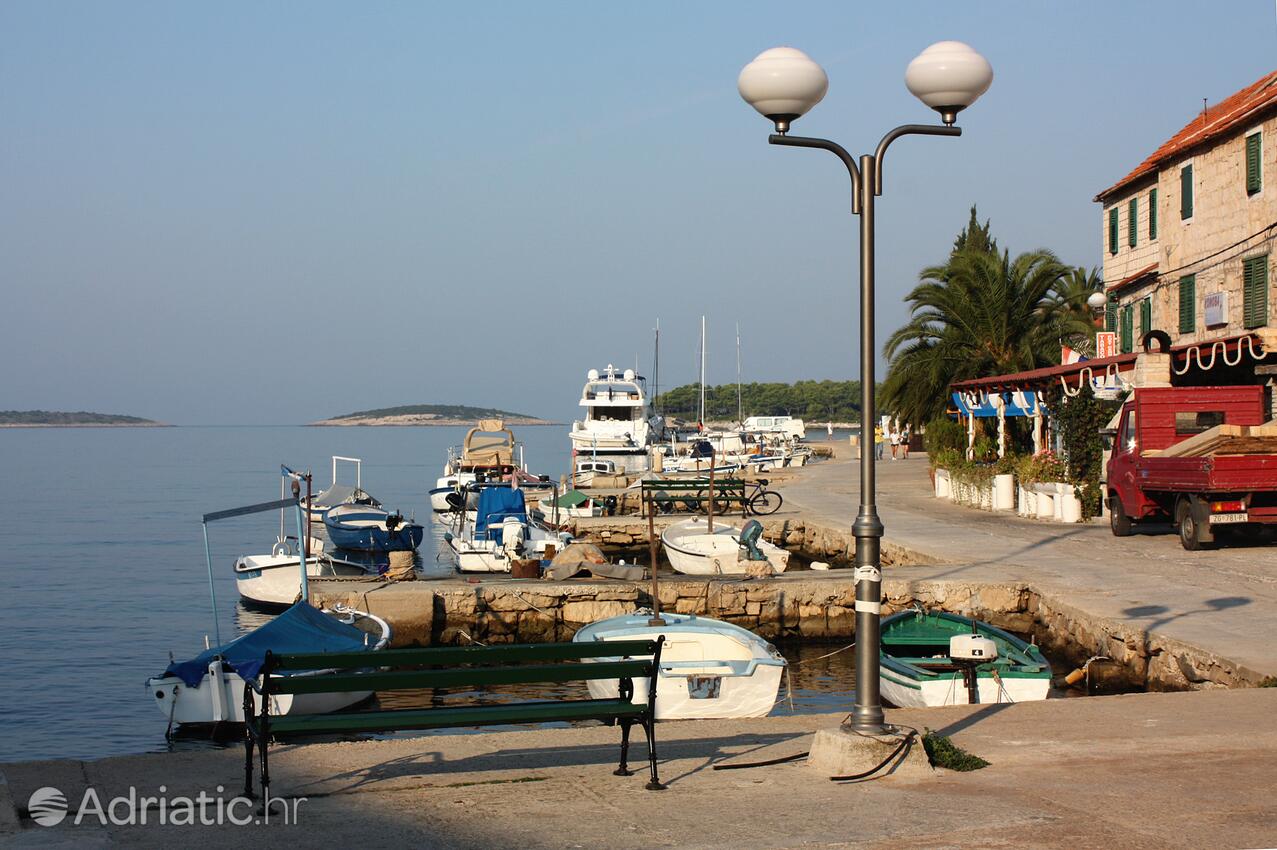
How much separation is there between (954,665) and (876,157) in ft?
19.1

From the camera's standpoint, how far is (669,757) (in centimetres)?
793

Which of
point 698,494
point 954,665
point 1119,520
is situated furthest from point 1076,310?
point 954,665

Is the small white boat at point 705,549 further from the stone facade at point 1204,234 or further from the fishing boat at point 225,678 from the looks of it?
the fishing boat at point 225,678

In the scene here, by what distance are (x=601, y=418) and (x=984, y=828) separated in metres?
55.7

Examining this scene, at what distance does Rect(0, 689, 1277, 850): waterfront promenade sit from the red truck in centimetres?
1130

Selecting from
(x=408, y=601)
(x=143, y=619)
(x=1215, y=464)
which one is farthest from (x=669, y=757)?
(x=143, y=619)

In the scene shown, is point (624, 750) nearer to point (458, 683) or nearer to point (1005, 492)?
point (458, 683)

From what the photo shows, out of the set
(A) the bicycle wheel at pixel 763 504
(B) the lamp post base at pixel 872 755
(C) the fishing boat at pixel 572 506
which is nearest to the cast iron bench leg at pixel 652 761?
(B) the lamp post base at pixel 872 755

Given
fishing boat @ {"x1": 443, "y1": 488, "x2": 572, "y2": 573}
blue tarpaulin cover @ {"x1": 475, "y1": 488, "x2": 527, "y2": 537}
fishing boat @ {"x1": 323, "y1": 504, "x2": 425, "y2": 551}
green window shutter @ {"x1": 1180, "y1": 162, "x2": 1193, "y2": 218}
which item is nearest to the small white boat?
fishing boat @ {"x1": 443, "y1": 488, "x2": 572, "y2": 573}

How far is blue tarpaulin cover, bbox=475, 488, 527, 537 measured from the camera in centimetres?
2827

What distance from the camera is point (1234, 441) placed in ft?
64.0

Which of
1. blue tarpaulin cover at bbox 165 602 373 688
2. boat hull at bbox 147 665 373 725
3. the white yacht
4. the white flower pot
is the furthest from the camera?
the white yacht

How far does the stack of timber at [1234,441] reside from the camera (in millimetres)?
19438

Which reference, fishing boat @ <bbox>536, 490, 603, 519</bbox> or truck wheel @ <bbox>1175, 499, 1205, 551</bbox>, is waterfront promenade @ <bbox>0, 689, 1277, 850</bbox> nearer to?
truck wheel @ <bbox>1175, 499, 1205, 551</bbox>
